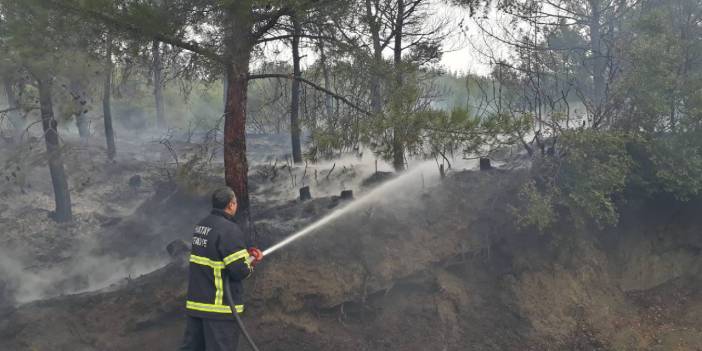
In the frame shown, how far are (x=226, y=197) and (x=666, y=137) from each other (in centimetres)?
702

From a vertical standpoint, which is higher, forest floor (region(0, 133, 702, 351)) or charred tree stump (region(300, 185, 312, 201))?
charred tree stump (region(300, 185, 312, 201))

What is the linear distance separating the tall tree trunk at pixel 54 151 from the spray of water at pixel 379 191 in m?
6.06

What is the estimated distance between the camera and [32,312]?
8.15 m

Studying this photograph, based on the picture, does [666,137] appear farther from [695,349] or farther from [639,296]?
[695,349]

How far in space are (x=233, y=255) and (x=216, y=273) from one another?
0.85 ft

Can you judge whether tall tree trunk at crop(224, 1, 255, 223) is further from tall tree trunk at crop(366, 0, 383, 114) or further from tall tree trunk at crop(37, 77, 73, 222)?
tall tree trunk at crop(37, 77, 73, 222)

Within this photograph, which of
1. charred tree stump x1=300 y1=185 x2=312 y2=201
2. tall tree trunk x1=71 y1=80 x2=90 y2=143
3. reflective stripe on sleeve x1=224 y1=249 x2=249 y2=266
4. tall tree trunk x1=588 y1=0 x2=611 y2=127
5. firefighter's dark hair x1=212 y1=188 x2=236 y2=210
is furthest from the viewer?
tall tree trunk x1=588 y1=0 x2=611 y2=127

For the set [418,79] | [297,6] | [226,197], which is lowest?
[226,197]

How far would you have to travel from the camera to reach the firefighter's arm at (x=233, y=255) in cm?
475

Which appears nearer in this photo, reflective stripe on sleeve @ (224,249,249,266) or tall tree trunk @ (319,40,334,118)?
reflective stripe on sleeve @ (224,249,249,266)

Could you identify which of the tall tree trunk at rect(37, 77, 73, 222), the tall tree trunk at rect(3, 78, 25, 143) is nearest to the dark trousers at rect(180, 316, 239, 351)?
the tall tree trunk at rect(37, 77, 73, 222)

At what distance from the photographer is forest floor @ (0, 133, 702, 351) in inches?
298

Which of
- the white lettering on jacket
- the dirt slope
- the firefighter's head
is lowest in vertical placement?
the dirt slope

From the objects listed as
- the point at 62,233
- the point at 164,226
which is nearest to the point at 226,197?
the point at 164,226
